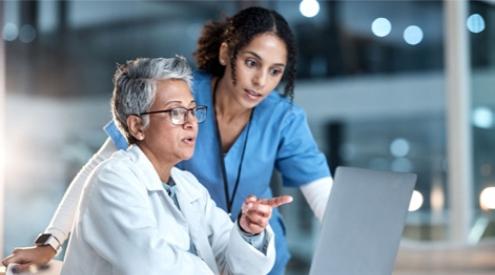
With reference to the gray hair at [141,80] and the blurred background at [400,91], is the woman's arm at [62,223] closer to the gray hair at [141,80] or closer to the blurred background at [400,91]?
the gray hair at [141,80]

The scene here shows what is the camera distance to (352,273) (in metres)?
1.55

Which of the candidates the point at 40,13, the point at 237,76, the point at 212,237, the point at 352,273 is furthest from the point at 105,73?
the point at 352,273

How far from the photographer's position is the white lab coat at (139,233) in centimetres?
156

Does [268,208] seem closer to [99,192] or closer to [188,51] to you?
[99,192]

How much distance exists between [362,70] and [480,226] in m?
1.16

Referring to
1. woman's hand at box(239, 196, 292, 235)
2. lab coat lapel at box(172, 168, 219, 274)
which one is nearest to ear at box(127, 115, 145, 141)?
lab coat lapel at box(172, 168, 219, 274)

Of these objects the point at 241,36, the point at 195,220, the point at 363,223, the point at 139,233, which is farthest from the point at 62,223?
the point at 363,223

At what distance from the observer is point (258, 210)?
160cm

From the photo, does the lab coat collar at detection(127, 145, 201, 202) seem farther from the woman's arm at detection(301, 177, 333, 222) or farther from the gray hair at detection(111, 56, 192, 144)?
the woman's arm at detection(301, 177, 333, 222)

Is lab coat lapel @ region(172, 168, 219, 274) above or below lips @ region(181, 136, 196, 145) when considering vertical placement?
below

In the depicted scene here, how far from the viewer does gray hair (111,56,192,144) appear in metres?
1.72

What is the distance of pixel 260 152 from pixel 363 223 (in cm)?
72

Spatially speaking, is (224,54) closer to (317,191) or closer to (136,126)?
(317,191)

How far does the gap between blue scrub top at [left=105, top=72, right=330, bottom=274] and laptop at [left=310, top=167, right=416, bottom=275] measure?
63 cm
